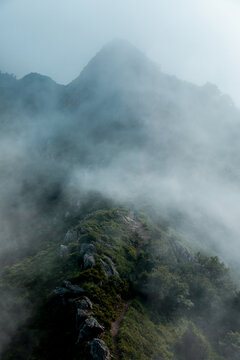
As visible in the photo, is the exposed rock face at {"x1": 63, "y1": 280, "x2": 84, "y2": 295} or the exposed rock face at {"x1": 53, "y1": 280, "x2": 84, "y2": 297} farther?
the exposed rock face at {"x1": 63, "y1": 280, "x2": 84, "y2": 295}

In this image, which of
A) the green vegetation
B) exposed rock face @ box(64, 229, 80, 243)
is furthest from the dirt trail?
exposed rock face @ box(64, 229, 80, 243)

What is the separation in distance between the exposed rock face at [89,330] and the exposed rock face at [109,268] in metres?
14.0

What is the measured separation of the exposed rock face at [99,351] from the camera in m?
20.8

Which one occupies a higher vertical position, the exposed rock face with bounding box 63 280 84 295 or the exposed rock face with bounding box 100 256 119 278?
the exposed rock face with bounding box 100 256 119 278

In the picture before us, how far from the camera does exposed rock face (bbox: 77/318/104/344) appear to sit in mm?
22609

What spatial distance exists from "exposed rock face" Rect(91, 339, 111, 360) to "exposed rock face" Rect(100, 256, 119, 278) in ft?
53.3

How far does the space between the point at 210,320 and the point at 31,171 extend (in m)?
137

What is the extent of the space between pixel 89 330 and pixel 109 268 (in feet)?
56.4

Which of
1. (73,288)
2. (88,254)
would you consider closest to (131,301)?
(88,254)

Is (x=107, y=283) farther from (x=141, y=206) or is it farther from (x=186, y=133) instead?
(x=186, y=133)

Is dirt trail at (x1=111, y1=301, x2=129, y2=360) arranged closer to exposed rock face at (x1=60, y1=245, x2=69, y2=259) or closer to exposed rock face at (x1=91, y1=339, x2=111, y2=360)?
exposed rock face at (x1=91, y1=339, x2=111, y2=360)

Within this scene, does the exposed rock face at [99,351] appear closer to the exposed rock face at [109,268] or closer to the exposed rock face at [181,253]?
the exposed rock face at [109,268]

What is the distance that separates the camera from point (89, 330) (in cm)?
2323

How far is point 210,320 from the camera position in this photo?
41062 mm
